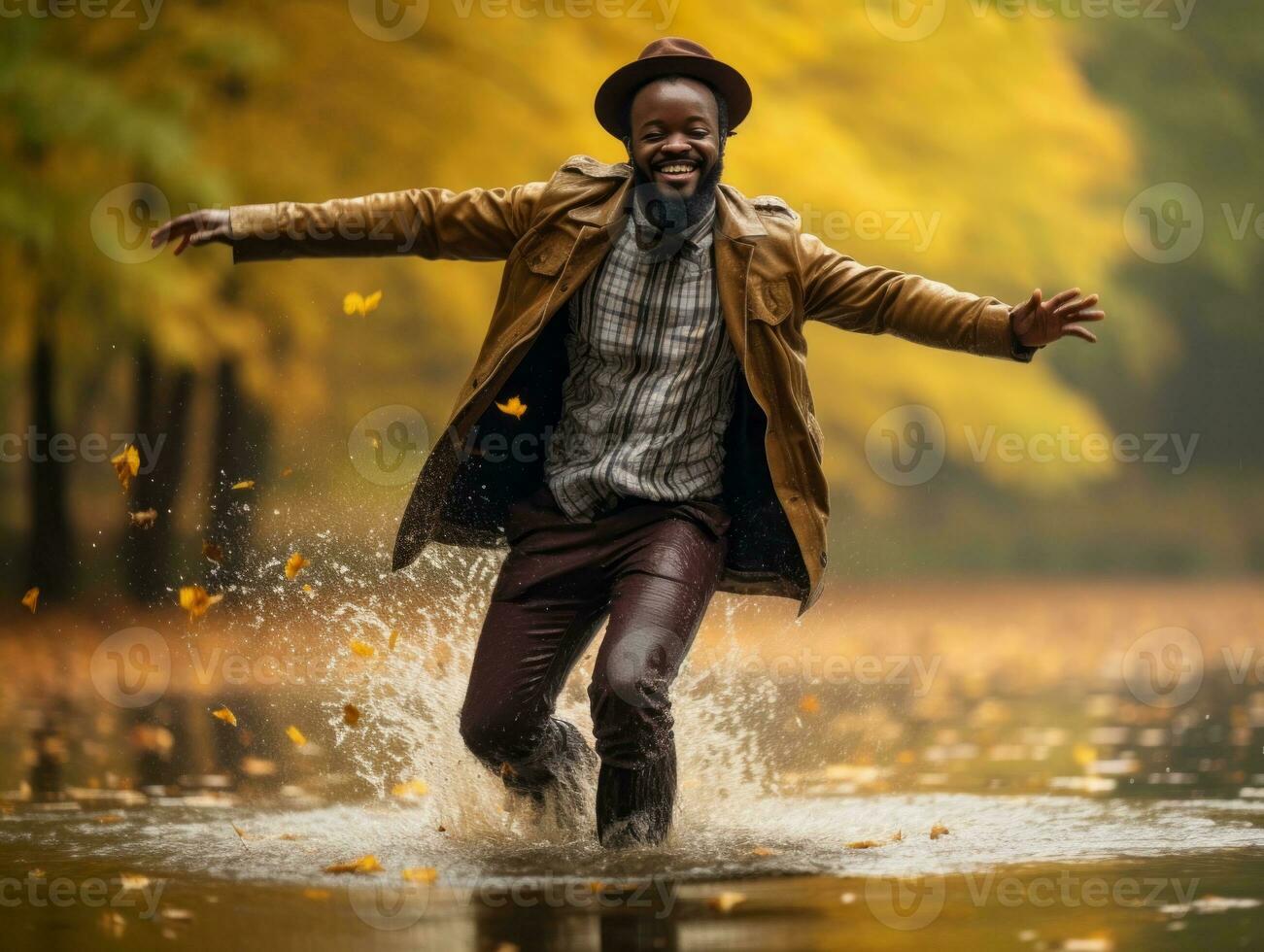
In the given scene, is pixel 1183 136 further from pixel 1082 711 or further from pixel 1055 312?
pixel 1055 312

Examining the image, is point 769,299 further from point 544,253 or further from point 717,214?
point 544,253

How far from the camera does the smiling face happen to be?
15.7 ft

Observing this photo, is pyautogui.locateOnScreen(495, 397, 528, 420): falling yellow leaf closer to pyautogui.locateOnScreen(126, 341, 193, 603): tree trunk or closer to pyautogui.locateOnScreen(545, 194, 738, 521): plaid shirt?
pyautogui.locateOnScreen(545, 194, 738, 521): plaid shirt

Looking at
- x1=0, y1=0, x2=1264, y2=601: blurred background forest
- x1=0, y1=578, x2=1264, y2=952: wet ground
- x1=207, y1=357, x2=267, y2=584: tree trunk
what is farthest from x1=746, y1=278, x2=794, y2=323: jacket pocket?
x1=207, y1=357, x2=267, y2=584: tree trunk

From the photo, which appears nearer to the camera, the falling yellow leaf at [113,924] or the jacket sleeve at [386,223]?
the falling yellow leaf at [113,924]

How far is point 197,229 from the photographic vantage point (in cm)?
500

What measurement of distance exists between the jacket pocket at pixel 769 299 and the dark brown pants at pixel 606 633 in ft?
1.66

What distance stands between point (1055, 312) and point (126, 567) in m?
11.3

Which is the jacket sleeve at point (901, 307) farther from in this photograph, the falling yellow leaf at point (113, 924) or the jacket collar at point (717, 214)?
the falling yellow leaf at point (113, 924)

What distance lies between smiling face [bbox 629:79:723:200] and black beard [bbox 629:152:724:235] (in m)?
0.01

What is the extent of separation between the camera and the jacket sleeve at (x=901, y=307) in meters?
4.77

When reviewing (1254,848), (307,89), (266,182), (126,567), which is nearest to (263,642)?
(126,567)

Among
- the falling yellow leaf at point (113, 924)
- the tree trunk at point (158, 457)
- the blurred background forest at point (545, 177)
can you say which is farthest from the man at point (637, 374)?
the tree trunk at point (158, 457)

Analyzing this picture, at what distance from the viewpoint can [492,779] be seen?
17.1 feet
